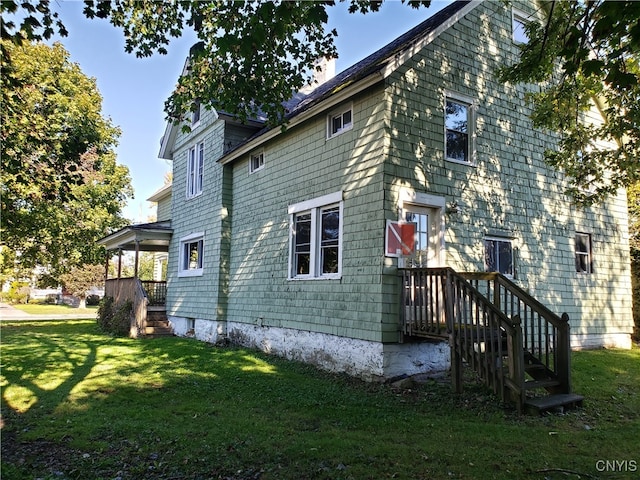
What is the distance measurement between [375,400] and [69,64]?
22.8 m

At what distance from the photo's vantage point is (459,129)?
9875 millimetres

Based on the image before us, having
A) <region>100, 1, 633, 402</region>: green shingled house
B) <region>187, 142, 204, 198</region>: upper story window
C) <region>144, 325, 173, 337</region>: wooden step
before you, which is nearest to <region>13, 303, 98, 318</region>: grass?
<region>144, 325, 173, 337</region>: wooden step

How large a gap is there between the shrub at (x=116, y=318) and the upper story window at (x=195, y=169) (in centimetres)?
471

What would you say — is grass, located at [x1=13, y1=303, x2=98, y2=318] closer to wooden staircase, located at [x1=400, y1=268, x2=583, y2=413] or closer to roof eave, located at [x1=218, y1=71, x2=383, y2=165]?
roof eave, located at [x1=218, y1=71, x2=383, y2=165]

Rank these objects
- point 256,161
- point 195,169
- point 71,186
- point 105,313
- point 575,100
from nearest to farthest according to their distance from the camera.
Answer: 1. point 575,100
2. point 256,161
3. point 195,169
4. point 71,186
5. point 105,313

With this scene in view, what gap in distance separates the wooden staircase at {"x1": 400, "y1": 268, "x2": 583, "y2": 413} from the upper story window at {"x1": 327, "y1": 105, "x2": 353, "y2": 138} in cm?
351

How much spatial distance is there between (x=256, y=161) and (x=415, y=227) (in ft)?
20.1

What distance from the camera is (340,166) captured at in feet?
31.7

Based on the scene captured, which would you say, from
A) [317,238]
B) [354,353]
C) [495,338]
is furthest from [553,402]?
[317,238]

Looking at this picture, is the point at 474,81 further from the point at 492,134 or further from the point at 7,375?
the point at 7,375

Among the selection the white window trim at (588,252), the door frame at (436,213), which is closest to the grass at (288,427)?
the door frame at (436,213)

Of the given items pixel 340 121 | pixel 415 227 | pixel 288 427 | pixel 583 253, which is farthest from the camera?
pixel 583 253

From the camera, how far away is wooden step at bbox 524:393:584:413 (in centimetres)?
626

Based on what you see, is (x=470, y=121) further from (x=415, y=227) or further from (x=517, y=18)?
(x=517, y=18)
